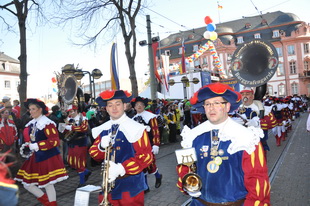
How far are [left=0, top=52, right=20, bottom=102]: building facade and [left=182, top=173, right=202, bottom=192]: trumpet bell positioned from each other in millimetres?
49829

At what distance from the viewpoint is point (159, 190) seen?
5.75 metres

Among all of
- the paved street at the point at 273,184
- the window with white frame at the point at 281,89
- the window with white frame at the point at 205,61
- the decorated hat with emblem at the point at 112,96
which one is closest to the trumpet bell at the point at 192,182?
the decorated hat with emblem at the point at 112,96

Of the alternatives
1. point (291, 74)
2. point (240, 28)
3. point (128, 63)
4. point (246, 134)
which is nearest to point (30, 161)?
point (246, 134)

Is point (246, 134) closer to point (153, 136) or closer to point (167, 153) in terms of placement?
point (153, 136)

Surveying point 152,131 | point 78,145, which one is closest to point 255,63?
point 152,131

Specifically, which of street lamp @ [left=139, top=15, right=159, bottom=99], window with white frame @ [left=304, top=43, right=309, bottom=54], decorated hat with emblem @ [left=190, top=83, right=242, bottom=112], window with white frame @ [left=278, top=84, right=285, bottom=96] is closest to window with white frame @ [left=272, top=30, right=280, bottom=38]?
window with white frame @ [left=304, top=43, right=309, bottom=54]

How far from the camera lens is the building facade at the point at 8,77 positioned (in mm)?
45344

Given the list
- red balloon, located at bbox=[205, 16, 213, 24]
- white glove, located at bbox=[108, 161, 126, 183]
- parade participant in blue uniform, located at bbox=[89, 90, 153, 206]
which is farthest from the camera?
red balloon, located at bbox=[205, 16, 213, 24]

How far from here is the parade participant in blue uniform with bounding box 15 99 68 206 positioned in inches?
175

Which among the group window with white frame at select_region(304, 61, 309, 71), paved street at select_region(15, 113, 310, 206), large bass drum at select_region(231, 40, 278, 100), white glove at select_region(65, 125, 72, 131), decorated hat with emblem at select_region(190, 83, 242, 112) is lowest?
paved street at select_region(15, 113, 310, 206)

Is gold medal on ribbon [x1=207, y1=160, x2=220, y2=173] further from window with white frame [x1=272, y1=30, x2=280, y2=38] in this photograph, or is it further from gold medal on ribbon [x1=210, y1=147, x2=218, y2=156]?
window with white frame [x1=272, y1=30, x2=280, y2=38]

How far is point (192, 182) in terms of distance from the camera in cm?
224

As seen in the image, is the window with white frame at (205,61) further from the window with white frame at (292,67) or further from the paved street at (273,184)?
the paved street at (273,184)

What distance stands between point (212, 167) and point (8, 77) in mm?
51494
